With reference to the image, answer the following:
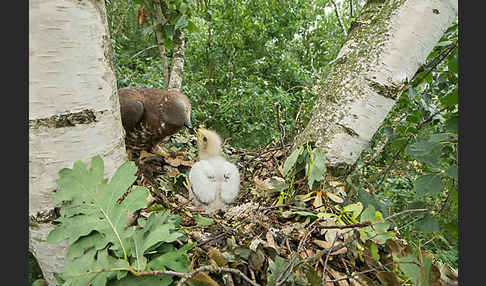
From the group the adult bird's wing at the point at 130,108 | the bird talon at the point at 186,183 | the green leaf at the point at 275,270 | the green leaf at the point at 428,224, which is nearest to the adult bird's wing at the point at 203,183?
the bird talon at the point at 186,183

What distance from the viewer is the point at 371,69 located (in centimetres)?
83

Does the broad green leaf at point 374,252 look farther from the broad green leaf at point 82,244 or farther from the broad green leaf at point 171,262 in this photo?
the broad green leaf at point 82,244

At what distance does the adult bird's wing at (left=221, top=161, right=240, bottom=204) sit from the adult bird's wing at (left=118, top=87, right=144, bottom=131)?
1.88 feet

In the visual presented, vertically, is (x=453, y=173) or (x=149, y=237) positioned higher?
(x=453, y=173)

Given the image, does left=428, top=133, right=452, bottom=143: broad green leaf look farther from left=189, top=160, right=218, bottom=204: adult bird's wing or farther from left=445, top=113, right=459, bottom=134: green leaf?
left=189, top=160, right=218, bottom=204: adult bird's wing

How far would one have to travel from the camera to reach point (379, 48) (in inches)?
32.4

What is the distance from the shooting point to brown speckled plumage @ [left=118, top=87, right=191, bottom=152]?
1.49m

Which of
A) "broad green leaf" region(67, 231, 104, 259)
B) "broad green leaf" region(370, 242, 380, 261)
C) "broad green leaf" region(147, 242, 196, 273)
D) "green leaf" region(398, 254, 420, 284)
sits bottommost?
"broad green leaf" region(67, 231, 104, 259)

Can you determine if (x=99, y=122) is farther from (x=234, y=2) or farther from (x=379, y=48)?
(x=234, y=2)

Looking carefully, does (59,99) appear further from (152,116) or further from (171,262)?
(152,116)

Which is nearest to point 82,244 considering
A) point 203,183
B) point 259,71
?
point 203,183

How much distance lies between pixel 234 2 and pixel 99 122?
3155 mm

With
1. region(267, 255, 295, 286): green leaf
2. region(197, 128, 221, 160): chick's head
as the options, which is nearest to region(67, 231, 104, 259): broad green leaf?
region(267, 255, 295, 286): green leaf

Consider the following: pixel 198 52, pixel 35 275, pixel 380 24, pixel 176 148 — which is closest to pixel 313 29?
pixel 198 52
